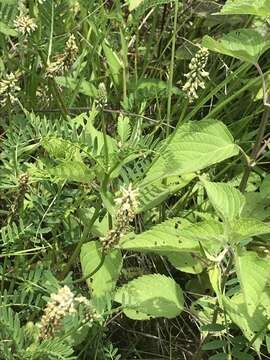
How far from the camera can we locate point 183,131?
54.5 inches

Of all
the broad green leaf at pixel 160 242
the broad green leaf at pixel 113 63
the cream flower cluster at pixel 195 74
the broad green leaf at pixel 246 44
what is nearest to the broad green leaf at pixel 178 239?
the broad green leaf at pixel 160 242

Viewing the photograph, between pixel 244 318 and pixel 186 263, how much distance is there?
0.74 ft

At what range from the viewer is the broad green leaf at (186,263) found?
4.82 ft

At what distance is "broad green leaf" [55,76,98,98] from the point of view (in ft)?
5.31

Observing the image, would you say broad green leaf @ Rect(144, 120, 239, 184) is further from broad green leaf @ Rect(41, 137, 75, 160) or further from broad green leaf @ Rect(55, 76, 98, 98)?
broad green leaf @ Rect(55, 76, 98, 98)

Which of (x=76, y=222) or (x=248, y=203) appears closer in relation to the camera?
(x=76, y=222)

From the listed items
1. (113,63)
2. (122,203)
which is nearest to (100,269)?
(122,203)

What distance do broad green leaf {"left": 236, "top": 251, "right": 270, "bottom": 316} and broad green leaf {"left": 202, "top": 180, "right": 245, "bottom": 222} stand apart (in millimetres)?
73

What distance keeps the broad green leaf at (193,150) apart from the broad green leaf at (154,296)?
19 cm

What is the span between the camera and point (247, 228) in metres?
1.16

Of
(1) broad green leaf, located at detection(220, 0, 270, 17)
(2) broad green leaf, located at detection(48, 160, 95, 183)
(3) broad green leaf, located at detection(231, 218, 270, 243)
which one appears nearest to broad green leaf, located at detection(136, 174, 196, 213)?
(2) broad green leaf, located at detection(48, 160, 95, 183)

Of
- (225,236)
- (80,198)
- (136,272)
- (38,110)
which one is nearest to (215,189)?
(225,236)

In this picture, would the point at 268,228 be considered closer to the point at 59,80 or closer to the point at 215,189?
the point at 215,189

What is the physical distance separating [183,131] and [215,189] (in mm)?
178
